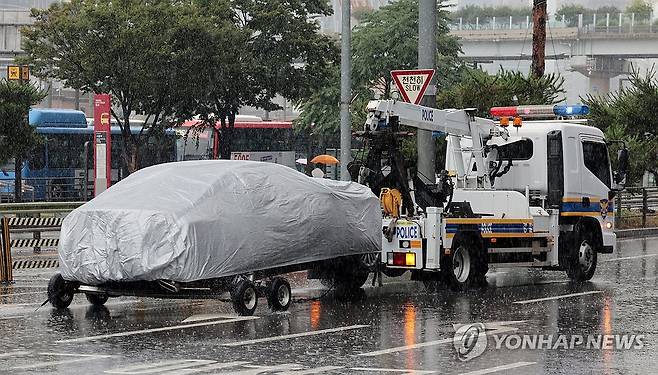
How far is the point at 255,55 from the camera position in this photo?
4975 centimetres

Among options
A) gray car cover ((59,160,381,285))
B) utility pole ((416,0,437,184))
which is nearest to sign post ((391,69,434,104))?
utility pole ((416,0,437,184))

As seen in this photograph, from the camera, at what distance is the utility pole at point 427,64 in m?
22.4

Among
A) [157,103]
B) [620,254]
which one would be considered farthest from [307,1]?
[620,254]

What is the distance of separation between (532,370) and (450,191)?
8.21 m

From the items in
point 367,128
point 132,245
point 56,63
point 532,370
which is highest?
point 56,63

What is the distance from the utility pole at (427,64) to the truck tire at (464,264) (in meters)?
3.44

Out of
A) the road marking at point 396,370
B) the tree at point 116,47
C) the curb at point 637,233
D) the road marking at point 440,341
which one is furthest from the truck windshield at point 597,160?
the tree at point 116,47

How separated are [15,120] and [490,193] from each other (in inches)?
1017

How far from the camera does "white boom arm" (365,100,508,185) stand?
19.1m

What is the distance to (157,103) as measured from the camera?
47.1 meters

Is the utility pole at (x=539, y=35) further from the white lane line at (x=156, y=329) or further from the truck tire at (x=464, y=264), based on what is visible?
the white lane line at (x=156, y=329)

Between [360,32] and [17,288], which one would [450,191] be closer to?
[17,288]

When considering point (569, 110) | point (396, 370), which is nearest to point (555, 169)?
point (569, 110)

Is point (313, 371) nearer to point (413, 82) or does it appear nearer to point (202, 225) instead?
point (202, 225)
